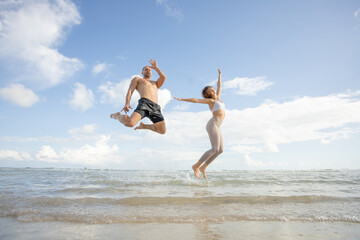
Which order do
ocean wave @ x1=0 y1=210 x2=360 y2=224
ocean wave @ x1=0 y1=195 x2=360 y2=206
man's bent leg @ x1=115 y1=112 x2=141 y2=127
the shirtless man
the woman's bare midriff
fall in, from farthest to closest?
the woman's bare midriff
ocean wave @ x1=0 y1=195 x2=360 y2=206
the shirtless man
man's bent leg @ x1=115 y1=112 x2=141 y2=127
ocean wave @ x1=0 y1=210 x2=360 y2=224

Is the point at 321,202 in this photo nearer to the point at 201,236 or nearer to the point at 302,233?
the point at 302,233

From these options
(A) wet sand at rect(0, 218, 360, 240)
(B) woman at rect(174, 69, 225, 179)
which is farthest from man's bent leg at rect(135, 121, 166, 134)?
(A) wet sand at rect(0, 218, 360, 240)

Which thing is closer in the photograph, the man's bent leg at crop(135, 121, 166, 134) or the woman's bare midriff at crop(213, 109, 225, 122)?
the woman's bare midriff at crop(213, 109, 225, 122)

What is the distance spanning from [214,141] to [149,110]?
1894mm

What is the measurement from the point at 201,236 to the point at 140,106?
360 cm

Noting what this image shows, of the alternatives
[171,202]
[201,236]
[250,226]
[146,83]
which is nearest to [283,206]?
[250,226]

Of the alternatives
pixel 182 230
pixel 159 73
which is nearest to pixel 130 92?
pixel 159 73

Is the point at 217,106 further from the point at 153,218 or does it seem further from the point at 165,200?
the point at 153,218

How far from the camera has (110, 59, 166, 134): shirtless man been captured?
577cm

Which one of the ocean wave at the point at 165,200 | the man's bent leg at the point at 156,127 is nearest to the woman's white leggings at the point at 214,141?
Answer: the ocean wave at the point at 165,200

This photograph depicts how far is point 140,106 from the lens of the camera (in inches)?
236

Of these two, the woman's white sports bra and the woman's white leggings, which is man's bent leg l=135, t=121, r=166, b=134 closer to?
the woman's white leggings

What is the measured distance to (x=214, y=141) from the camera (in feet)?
19.1

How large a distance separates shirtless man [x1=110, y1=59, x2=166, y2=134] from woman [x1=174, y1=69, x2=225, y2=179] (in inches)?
40.6
